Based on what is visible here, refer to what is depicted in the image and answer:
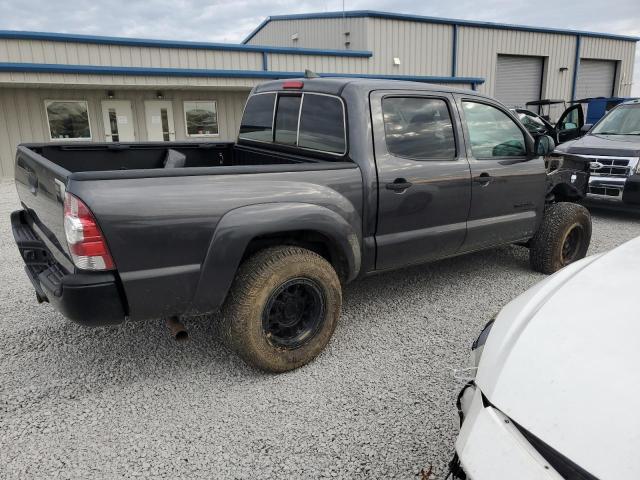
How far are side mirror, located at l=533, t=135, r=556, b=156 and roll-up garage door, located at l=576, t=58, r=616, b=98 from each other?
976 inches

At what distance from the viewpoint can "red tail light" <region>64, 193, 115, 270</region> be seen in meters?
2.38

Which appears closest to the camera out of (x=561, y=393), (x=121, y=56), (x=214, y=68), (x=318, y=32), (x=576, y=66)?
(x=561, y=393)

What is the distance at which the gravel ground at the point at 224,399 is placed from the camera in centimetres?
236

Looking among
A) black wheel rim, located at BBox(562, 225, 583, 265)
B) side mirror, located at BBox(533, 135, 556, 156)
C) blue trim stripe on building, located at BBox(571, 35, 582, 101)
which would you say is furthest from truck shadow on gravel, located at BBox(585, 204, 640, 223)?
blue trim stripe on building, located at BBox(571, 35, 582, 101)

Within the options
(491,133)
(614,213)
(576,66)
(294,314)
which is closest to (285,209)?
(294,314)

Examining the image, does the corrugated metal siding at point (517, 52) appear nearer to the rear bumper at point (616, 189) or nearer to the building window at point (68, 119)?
the rear bumper at point (616, 189)

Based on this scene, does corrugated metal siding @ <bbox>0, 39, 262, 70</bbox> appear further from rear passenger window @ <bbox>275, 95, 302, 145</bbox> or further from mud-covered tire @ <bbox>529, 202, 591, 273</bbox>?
mud-covered tire @ <bbox>529, 202, 591, 273</bbox>

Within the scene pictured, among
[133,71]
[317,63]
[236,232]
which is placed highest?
[317,63]

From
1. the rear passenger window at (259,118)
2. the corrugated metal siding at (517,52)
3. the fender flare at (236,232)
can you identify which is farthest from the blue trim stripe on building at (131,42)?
the fender flare at (236,232)

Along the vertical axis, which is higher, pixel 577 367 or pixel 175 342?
pixel 577 367

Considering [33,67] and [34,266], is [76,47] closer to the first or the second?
[33,67]

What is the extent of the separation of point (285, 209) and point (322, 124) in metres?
1.02

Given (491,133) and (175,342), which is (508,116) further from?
(175,342)

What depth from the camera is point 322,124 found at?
3629 mm
